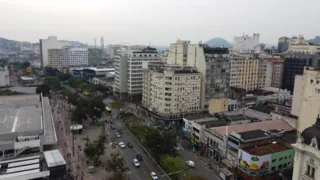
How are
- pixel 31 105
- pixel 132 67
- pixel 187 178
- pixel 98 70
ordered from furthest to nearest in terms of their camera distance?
1. pixel 98 70
2. pixel 132 67
3. pixel 31 105
4. pixel 187 178

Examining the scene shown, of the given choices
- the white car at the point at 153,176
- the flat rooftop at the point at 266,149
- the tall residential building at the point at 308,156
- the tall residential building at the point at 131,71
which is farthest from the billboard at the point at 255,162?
the tall residential building at the point at 131,71

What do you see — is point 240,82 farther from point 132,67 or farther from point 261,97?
point 132,67

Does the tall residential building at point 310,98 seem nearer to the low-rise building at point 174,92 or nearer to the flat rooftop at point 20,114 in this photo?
the low-rise building at point 174,92

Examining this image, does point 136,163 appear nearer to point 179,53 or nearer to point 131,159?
point 131,159

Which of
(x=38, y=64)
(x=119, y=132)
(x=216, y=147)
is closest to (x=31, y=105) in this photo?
(x=119, y=132)

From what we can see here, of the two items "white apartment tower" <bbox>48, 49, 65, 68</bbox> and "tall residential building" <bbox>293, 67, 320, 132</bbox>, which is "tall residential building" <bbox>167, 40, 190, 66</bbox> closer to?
"tall residential building" <bbox>293, 67, 320, 132</bbox>

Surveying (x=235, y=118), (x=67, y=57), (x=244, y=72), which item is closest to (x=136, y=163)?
(x=235, y=118)
